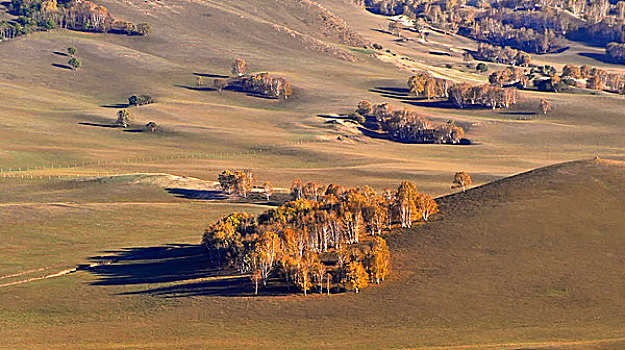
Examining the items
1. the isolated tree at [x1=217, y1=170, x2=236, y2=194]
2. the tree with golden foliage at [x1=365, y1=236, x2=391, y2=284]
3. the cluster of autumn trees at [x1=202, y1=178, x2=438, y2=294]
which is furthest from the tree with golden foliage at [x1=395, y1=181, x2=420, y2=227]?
the isolated tree at [x1=217, y1=170, x2=236, y2=194]

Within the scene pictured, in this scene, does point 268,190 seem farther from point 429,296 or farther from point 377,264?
point 429,296

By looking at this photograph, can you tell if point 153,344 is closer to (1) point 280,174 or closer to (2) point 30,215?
(2) point 30,215

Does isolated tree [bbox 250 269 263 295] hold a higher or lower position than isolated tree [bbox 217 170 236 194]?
lower

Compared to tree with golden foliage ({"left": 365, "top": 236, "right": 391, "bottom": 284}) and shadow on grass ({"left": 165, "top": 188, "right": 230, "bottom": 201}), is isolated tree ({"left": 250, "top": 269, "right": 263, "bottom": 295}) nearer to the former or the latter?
tree with golden foliage ({"left": 365, "top": 236, "right": 391, "bottom": 284})

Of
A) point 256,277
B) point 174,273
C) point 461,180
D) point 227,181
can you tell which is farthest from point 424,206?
point 227,181

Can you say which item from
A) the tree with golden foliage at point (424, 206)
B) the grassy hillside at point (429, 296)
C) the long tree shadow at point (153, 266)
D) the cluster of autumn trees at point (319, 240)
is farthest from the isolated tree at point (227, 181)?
the tree with golden foliage at point (424, 206)

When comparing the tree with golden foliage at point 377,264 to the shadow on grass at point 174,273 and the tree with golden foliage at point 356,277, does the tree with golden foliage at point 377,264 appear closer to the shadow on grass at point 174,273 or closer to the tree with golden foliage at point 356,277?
the tree with golden foliage at point 356,277
